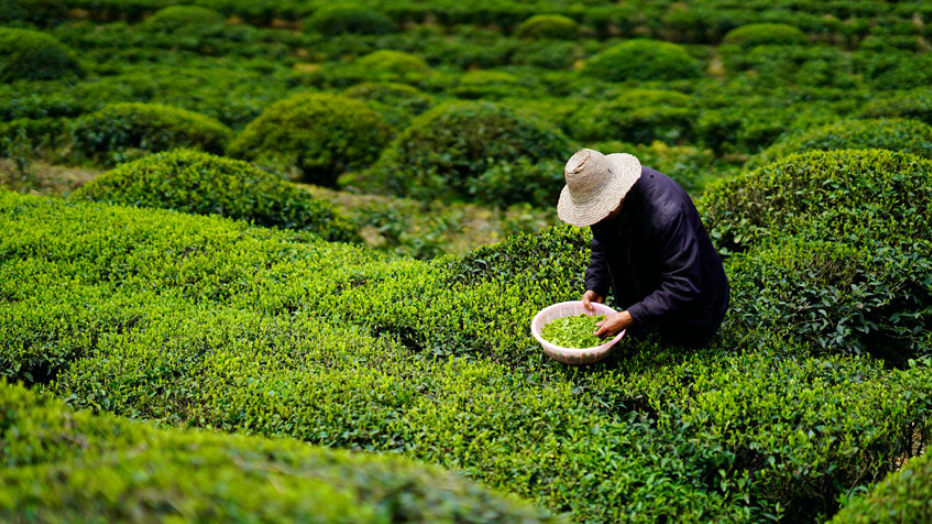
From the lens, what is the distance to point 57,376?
13.1ft

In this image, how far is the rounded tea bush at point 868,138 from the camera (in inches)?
256

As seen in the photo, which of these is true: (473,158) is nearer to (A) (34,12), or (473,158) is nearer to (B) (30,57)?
(B) (30,57)

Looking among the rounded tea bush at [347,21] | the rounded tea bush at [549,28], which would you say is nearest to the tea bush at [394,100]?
the rounded tea bush at [347,21]

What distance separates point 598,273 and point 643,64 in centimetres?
1056

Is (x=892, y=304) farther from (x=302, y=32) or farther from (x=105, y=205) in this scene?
(x=302, y=32)

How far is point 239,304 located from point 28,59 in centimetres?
987

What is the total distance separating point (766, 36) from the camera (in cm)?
1484

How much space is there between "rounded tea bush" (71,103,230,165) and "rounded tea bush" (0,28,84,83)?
3380 millimetres

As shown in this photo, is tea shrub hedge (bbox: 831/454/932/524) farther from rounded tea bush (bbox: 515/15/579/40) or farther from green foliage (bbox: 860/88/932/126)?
rounded tea bush (bbox: 515/15/579/40)

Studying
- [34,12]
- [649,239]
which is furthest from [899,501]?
[34,12]

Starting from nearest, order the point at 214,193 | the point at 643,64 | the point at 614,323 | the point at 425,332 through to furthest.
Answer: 1. the point at 614,323
2. the point at 425,332
3. the point at 214,193
4. the point at 643,64

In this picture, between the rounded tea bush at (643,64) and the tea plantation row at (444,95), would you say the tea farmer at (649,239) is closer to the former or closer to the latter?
the tea plantation row at (444,95)

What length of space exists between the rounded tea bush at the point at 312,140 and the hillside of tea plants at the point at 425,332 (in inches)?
1.5

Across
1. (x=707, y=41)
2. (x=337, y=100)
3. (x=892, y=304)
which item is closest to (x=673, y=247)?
(x=892, y=304)
